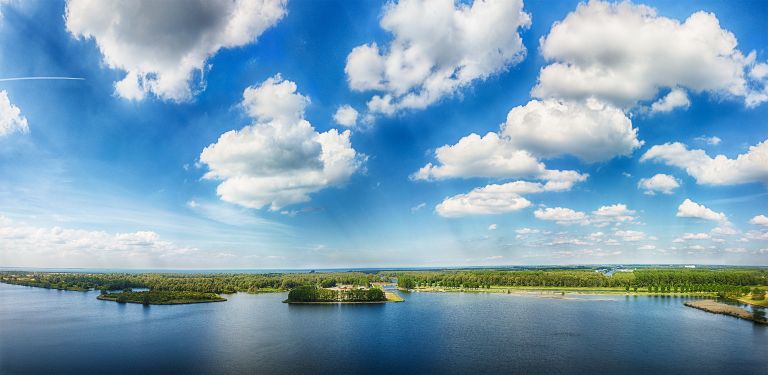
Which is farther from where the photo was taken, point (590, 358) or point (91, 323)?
point (91, 323)

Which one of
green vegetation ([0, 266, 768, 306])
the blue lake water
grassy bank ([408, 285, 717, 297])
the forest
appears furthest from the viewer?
the forest

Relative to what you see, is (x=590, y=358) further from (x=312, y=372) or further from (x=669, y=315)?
(x=669, y=315)

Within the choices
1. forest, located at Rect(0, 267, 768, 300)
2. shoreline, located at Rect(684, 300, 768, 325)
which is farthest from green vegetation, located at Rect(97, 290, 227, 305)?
shoreline, located at Rect(684, 300, 768, 325)

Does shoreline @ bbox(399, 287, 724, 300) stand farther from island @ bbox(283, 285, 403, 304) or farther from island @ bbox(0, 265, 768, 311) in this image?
island @ bbox(283, 285, 403, 304)

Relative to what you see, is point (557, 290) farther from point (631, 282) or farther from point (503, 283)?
point (631, 282)

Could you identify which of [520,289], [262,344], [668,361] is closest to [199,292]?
[262,344]

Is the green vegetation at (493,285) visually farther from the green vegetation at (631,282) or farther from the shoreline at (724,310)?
the shoreline at (724,310)

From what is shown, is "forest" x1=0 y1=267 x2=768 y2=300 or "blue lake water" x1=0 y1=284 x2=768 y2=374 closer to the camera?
"blue lake water" x1=0 y1=284 x2=768 y2=374
